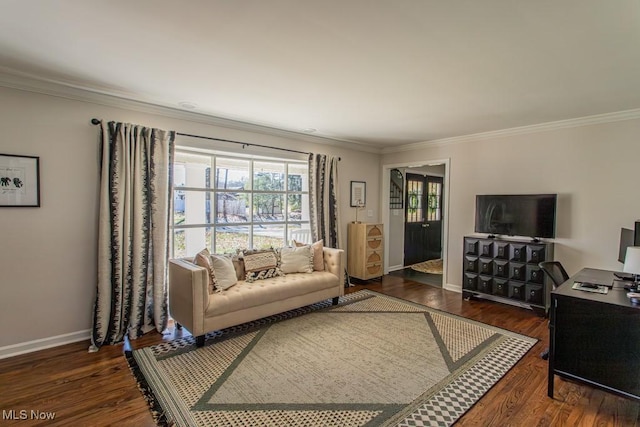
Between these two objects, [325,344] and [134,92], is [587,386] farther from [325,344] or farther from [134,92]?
[134,92]

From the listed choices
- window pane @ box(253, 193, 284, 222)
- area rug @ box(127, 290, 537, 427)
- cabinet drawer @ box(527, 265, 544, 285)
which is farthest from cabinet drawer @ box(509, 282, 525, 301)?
window pane @ box(253, 193, 284, 222)

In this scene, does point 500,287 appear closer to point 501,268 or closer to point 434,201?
point 501,268

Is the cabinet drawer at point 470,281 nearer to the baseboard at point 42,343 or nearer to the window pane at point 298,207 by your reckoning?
the window pane at point 298,207

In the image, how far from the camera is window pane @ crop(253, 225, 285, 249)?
4.45 metres

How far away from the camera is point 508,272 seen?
405 cm

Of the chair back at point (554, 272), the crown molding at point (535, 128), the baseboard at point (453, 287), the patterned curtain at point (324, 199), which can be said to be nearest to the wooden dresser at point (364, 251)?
the patterned curtain at point (324, 199)

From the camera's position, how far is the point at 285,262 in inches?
156

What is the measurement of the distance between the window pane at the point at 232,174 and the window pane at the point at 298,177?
738 millimetres

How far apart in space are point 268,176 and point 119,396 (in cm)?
304

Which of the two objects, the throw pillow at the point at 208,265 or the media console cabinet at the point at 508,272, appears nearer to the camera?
the throw pillow at the point at 208,265

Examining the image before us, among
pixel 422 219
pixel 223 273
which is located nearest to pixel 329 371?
pixel 223 273

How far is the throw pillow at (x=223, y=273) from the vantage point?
3.30 meters

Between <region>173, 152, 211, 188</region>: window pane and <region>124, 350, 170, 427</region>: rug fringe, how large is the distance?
6.11 feet

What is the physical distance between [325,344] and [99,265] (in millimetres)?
2270
